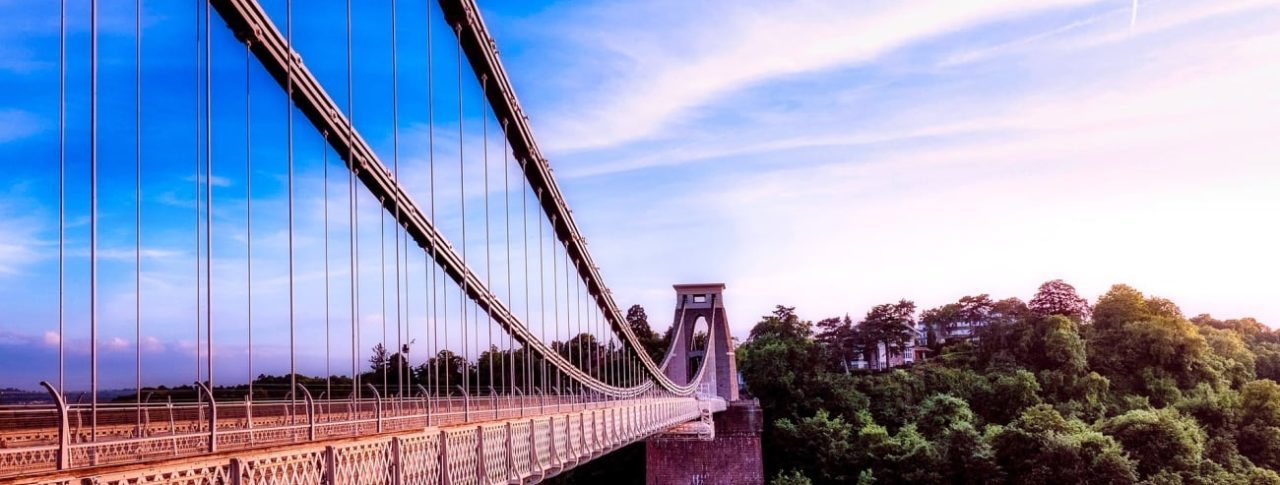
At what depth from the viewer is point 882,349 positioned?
9344cm

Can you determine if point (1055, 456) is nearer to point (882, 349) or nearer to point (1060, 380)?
point (1060, 380)

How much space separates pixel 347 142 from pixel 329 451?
7496 millimetres

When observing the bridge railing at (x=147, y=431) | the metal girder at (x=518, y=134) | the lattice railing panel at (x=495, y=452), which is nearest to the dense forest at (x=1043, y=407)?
the metal girder at (x=518, y=134)

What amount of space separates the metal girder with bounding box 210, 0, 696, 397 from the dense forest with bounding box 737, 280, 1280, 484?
86.4ft

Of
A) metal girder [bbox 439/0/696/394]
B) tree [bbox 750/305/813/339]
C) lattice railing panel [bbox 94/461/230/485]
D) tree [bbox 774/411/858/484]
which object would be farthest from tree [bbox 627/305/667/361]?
lattice railing panel [bbox 94/461/230/485]

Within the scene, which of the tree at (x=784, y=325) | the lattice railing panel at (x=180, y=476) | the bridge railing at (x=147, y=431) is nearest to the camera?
the lattice railing panel at (x=180, y=476)

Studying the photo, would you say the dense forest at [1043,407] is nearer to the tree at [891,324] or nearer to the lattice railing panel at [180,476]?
the tree at [891,324]

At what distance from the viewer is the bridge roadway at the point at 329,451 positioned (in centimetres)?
634

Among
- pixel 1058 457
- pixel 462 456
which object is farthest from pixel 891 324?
pixel 462 456

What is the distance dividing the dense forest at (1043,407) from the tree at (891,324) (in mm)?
9427

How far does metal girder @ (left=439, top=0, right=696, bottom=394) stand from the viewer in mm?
16141

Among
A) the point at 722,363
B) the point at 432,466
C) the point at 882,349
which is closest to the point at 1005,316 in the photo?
the point at 882,349

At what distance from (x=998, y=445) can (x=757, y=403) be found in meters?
12.4

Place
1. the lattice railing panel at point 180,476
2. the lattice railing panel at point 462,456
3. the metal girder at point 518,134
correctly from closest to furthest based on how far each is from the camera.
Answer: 1. the lattice railing panel at point 180,476
2. the lattice railing panel at point 462,456
3. the metal girder at point 518,134
